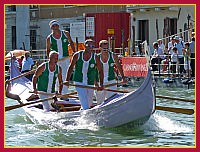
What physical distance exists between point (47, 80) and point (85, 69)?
1014 mm

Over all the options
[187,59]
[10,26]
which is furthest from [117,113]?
[10,26]

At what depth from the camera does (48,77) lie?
1216 centimetres

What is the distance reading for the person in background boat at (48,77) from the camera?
1204cm

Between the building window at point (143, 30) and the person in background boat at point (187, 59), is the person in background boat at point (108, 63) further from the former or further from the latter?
the building window at point (143, 30)

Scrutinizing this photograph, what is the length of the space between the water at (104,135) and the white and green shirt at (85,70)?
2.65 feet

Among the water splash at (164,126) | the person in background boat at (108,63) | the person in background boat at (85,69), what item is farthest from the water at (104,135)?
the person in background boat at (108,63)

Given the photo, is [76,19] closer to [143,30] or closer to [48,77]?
[143,30]

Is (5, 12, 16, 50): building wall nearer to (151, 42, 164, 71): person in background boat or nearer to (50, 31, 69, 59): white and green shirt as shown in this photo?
(151, 42, 164, 71): person in background boat

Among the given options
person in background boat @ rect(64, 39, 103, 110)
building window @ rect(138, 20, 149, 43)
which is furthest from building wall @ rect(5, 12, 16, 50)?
person in background boat @ rect(64, 39, 103, 110)

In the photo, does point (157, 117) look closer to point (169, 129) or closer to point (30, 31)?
point (169, 129)

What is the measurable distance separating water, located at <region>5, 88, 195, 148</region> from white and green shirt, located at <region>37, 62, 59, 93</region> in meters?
0.72

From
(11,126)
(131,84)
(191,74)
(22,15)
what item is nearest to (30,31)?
(22,15)

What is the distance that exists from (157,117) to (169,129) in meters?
0.34

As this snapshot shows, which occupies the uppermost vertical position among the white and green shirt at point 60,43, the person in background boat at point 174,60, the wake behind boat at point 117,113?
the white and green shirt at point 60,43
